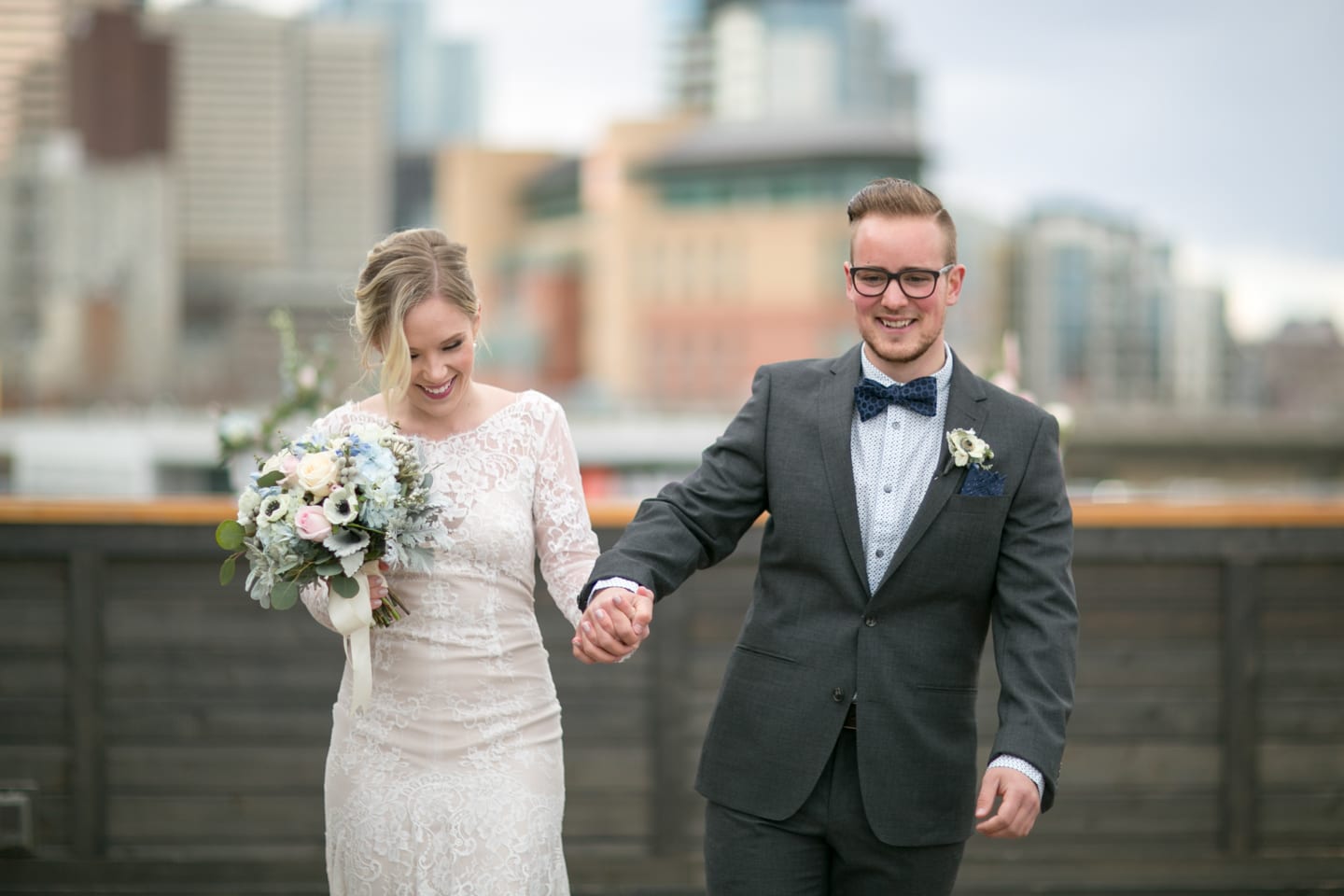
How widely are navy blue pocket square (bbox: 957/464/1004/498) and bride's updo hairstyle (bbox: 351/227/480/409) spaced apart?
98cm

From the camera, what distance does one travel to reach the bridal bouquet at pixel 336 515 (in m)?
2.65

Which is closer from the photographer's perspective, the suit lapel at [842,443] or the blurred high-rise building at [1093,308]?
the suit lapel at [842,443]

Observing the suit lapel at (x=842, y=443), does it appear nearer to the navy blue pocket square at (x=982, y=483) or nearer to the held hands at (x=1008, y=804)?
the navy blue pocket square at (x=982, y=483)

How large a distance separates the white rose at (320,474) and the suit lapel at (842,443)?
871 mm

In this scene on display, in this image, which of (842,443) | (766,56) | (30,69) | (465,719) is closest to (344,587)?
(465,719)

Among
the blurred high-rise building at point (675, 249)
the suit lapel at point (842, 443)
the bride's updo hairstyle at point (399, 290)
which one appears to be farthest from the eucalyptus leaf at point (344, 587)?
the blurred high-rise building at point (675, 249)

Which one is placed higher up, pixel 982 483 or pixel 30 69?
pixel 30 69

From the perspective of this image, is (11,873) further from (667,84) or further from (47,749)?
(667,84)

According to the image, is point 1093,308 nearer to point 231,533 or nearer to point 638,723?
point 638,723

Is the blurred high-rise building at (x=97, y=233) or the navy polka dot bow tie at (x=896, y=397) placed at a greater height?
the blurred high-rise building at (x=97, y=233)

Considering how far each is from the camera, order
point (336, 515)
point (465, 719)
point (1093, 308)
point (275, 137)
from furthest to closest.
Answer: point (275, 137), point (1093, 308), point (465, 719), point (336, 515)

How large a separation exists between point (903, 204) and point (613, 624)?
34.4 inches

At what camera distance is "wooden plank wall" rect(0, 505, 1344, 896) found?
4.57 meters

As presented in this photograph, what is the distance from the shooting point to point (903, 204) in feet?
8.48
